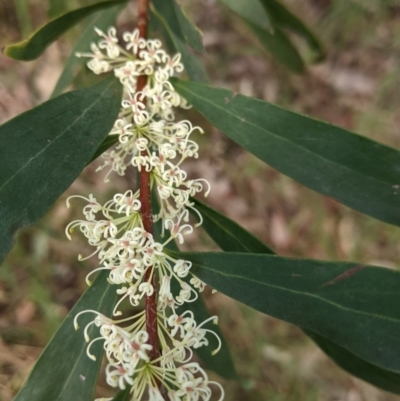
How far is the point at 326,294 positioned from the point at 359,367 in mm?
397

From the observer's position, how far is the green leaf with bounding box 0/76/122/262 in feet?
2.64

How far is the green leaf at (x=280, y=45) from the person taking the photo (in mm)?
1582

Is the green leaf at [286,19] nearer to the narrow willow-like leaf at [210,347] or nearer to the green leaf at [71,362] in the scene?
the narrow willow-like leaf at [210,347]

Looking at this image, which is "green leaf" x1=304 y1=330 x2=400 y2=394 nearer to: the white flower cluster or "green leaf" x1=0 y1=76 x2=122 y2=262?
the white flower cluster

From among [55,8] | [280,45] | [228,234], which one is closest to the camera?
[228,234]

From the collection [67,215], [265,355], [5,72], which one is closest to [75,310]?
[67,215]

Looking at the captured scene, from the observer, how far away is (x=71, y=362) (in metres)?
0.90

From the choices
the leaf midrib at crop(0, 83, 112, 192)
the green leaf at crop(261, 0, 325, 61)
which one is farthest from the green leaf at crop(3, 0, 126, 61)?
the green leaf at crop(261, 0, 325, 61)

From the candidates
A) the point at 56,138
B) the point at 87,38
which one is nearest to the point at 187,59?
the point at 87,38

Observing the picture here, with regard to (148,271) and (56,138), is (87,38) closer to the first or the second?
(56,138)

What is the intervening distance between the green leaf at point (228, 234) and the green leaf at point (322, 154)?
0.16 meters

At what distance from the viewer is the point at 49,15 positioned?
1.49 m

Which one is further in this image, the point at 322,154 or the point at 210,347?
the point at 210,347

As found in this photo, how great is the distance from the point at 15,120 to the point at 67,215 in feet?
4.31
